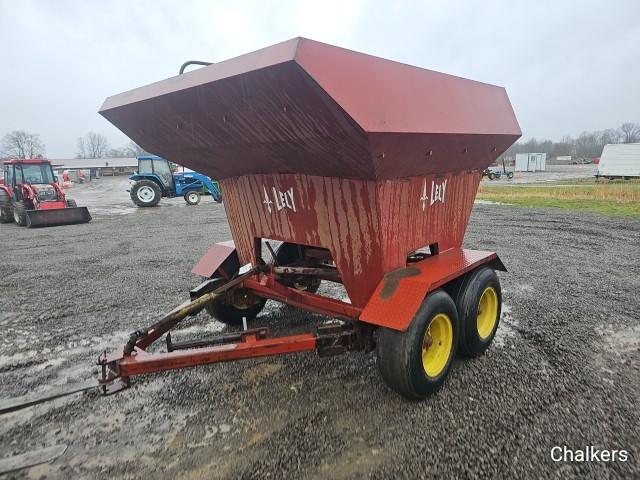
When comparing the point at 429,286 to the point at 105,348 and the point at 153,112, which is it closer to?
the point at 153,112

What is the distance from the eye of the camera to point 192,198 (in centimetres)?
1772

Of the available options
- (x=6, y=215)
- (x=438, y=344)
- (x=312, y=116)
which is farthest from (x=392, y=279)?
(x=6, y=215)

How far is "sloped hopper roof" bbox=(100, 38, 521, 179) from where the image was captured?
6.35 feet

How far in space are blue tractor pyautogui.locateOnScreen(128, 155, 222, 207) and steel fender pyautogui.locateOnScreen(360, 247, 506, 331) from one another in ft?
50.3

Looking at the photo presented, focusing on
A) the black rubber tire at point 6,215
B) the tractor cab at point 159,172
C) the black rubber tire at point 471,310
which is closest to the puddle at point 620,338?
the black rubber tire at point 471,310

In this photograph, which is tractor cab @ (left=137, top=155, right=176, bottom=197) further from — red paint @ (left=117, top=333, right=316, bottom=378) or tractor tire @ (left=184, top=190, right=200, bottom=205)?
red paint @ (left=117, top=333, right=316, bottom=378)

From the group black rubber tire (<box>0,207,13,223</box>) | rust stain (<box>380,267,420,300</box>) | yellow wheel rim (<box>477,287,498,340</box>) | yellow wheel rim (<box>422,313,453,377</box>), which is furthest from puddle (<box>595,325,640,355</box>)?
black rubber tire (<box>0,207,13,223</box>)

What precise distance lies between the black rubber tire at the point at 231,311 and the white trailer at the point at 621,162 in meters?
34.7

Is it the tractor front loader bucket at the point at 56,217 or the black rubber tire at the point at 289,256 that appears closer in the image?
the black rubber tire at the point at 289,256

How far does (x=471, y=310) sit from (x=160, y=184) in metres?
16.9

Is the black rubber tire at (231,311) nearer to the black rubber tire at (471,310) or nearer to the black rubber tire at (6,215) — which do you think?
the black rubber tire at (471,310)

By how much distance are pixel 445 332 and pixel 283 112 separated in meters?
1.93

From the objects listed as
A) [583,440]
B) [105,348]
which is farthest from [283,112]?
[105,348]

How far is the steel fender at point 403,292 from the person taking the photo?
98.3 inches
